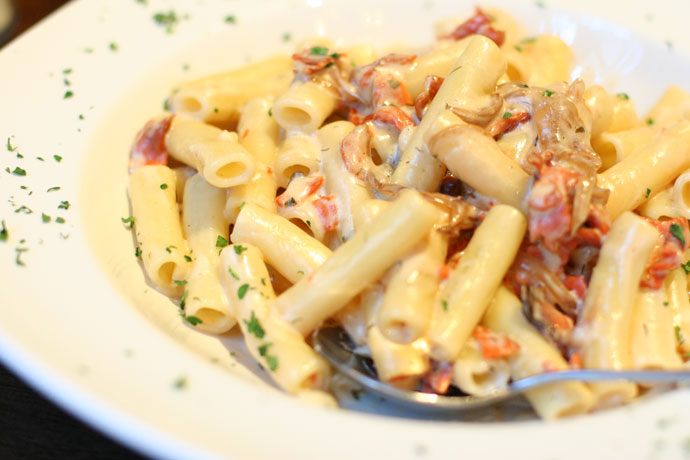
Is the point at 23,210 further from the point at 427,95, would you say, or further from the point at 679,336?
the point at 679,336

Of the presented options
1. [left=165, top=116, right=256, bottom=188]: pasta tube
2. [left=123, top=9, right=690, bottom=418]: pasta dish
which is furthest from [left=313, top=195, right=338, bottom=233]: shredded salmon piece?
[left=165, top=116, right=256, bottom=188]: pasta tube

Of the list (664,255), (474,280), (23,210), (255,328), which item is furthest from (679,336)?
(23,210)

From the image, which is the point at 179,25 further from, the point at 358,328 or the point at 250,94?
the point at 358,328

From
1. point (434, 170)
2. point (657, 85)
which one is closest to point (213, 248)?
point (434, 170)

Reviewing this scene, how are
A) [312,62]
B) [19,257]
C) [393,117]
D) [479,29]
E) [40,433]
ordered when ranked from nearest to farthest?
[40,433] → [19,257] → [393,117] → [312,62] → [479,29]

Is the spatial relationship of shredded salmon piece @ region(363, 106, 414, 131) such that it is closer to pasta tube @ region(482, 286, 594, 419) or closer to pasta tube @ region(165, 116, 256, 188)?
pasta tube @ region(165, 116, 256, 188)

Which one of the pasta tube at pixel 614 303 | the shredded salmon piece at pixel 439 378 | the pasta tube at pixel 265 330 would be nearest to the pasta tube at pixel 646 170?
the pasta tube at pixel 614 303
